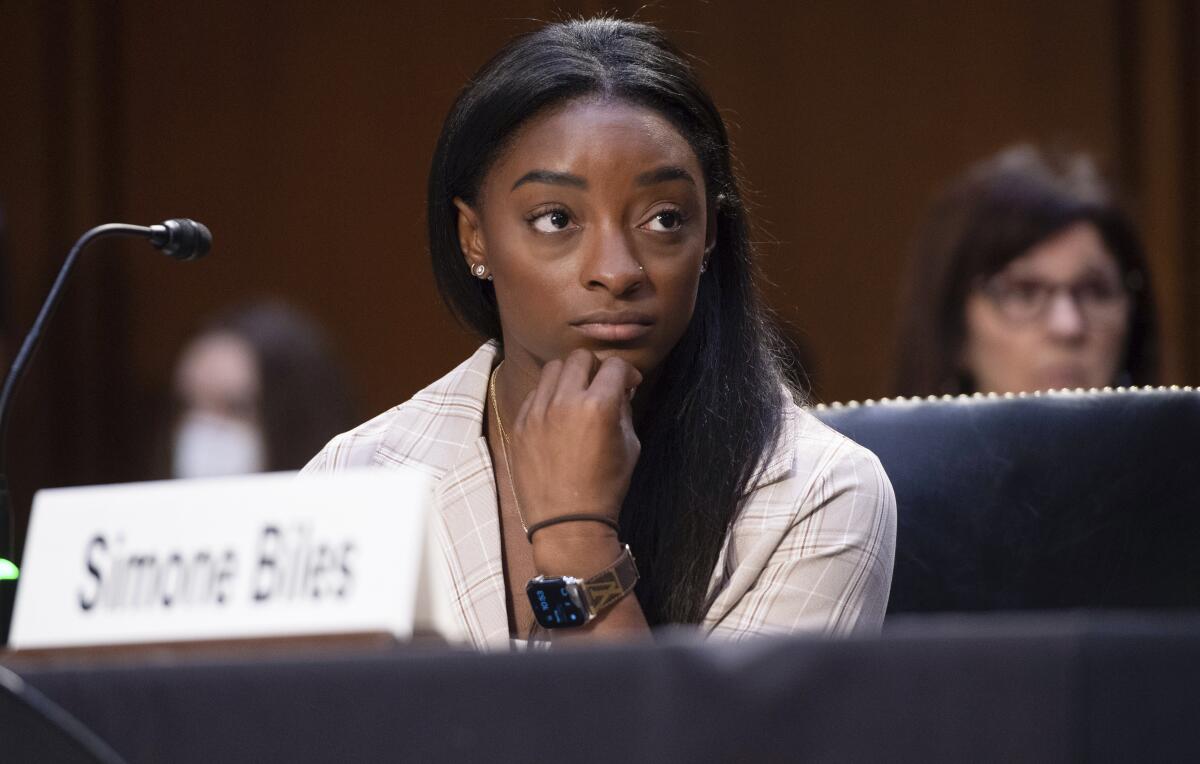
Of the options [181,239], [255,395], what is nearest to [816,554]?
[181,239]

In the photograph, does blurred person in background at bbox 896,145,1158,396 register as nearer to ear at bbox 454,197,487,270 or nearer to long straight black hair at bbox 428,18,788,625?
long straight black hair at bbox 428,18,788,625

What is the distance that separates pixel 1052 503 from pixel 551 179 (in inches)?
23.2

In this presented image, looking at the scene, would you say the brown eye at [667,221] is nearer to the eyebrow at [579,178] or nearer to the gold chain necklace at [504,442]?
the eyebrow at [579,178]

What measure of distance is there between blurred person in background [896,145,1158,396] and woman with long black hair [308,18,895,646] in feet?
3.19

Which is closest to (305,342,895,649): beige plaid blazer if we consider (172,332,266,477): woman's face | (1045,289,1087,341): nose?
(1045,289,1087,341): nose

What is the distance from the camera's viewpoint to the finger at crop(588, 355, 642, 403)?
137 cm

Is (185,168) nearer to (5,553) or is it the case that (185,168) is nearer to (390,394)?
(390,394)

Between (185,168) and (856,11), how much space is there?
5.29ft

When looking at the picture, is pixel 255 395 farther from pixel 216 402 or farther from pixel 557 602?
pixel 557 602

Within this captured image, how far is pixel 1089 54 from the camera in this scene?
3607mm

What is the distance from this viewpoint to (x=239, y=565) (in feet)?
2.69

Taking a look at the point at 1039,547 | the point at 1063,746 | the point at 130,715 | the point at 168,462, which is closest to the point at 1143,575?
the point at 1039,547

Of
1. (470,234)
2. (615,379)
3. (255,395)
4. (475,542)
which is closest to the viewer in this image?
(615,379)

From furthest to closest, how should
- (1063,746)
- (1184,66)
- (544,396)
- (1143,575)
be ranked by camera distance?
(1184,66) → (1143,575) → (544,396) → (1063,746)
